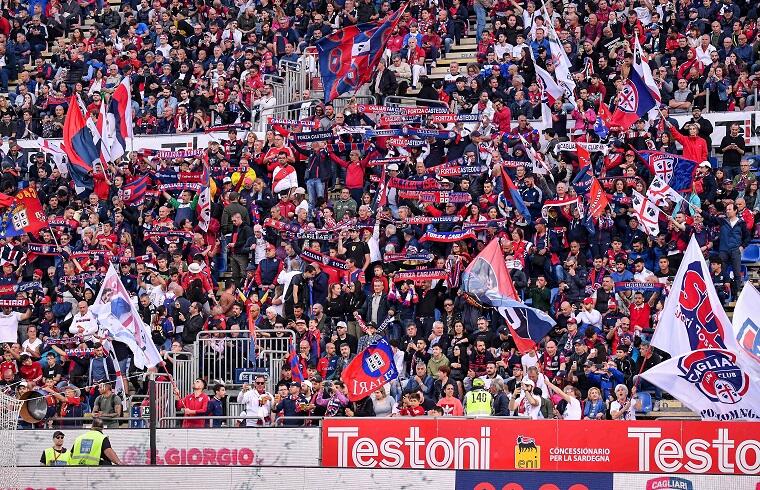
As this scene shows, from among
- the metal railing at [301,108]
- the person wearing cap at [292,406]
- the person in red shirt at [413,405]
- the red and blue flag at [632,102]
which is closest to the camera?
the person in red shirt at [413,405]

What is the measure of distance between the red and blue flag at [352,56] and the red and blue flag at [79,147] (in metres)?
4.73

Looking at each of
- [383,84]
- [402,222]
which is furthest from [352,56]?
[402,222]

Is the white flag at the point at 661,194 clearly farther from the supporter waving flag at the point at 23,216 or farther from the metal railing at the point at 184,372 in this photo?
the supporter waving flag at the point at 23,216

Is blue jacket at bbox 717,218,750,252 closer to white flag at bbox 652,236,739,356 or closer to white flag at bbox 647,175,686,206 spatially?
white flag at bbox 647,175,686,206

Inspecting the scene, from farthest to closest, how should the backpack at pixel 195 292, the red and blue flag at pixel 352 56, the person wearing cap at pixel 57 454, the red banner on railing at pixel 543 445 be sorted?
1. the red and blue flag at pixel 352 56
2. the backpack at pixel 195 292
3. the person wearing cap at pixel 57 454
4. the red banner on railing at pixel 543 445

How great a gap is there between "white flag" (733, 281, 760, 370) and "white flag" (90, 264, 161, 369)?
8865mm

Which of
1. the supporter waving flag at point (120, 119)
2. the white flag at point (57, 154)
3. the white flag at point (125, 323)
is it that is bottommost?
the white flag at point (125, 323)

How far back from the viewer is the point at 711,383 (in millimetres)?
24469

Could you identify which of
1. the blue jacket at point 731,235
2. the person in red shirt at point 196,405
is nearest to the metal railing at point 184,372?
the person in red shirt at point 196,405

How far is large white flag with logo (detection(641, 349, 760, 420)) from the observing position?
79.9 feet

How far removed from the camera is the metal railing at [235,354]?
29.5 m

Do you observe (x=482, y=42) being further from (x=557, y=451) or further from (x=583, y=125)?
(x=557, y=451)

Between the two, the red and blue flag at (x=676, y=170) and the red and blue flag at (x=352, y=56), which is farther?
the red and blue flag at (x=352, y=56)

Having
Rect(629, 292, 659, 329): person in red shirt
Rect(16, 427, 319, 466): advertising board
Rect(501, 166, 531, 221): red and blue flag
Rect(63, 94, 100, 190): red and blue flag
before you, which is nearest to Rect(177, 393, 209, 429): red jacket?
Rect(16, 427, 319, 466): advertising board
